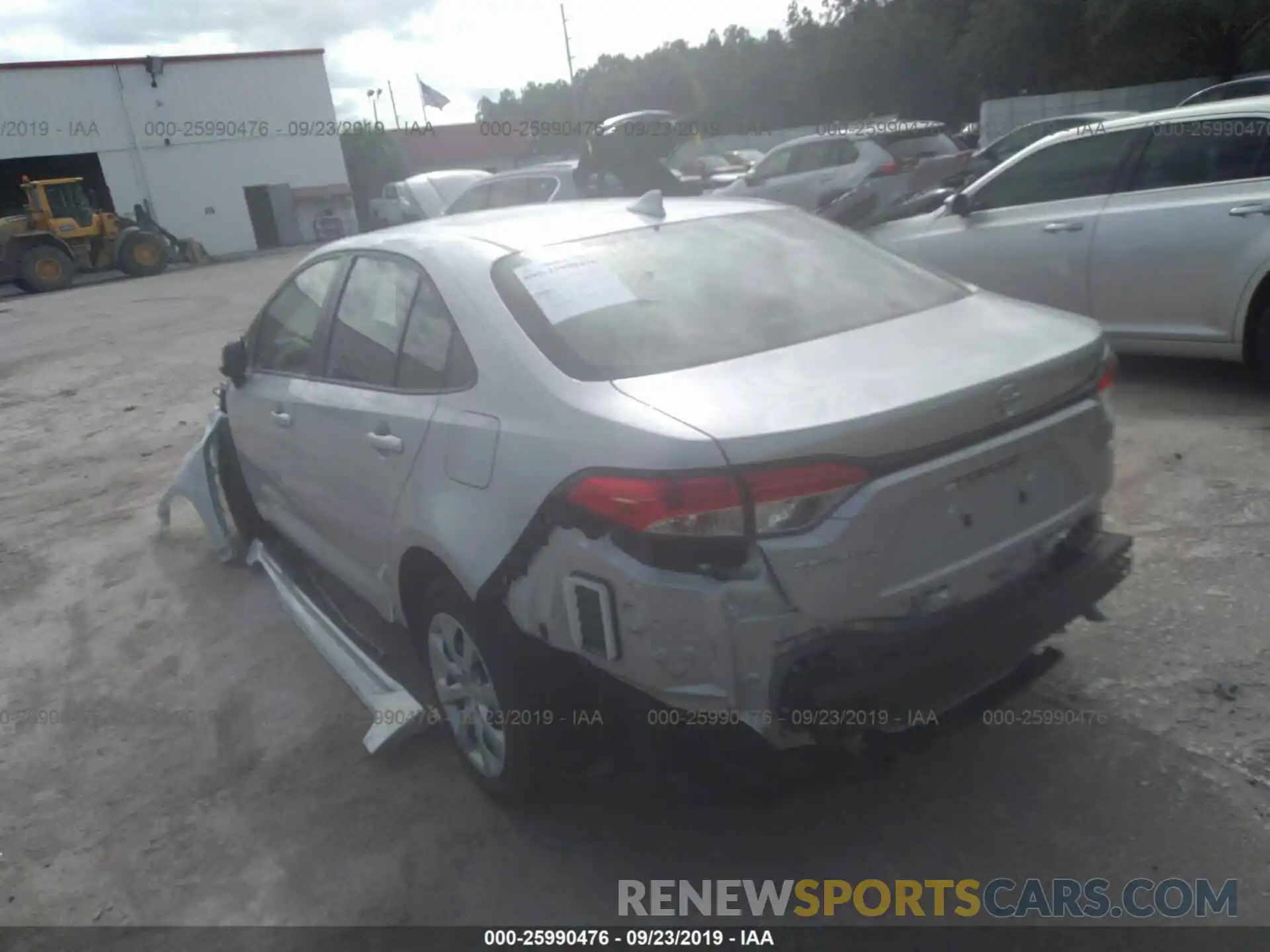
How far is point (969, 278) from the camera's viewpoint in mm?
6281

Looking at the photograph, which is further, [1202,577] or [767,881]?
[1202,577]

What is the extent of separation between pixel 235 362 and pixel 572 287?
2122mm

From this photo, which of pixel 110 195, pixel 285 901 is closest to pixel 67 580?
pixel 285 901

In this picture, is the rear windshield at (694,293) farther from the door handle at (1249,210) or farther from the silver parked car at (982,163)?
the silver parked car at (982,163)

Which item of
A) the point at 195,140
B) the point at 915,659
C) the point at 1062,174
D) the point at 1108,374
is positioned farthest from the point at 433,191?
the point at 195,140

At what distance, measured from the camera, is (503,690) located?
2.58 meters

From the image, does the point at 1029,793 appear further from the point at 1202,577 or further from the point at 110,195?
the point at 110,195

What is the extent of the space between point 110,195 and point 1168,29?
101 feet

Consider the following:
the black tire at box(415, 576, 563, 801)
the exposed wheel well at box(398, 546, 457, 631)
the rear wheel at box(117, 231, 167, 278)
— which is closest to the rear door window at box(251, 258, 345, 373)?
the exposed wheel well at box(398, 546, 457, 631)

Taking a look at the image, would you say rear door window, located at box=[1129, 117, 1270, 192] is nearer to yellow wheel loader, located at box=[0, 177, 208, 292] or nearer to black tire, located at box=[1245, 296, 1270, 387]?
black tire, located at box=[1245, 296, 1270, 387]

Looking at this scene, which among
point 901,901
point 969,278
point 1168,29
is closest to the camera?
point 901,901

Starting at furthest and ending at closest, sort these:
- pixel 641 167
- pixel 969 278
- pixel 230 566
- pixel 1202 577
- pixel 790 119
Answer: pixel 790 119, pixel 641 167, pixel 969 278, pixel 230 566, pixel 1202 577
